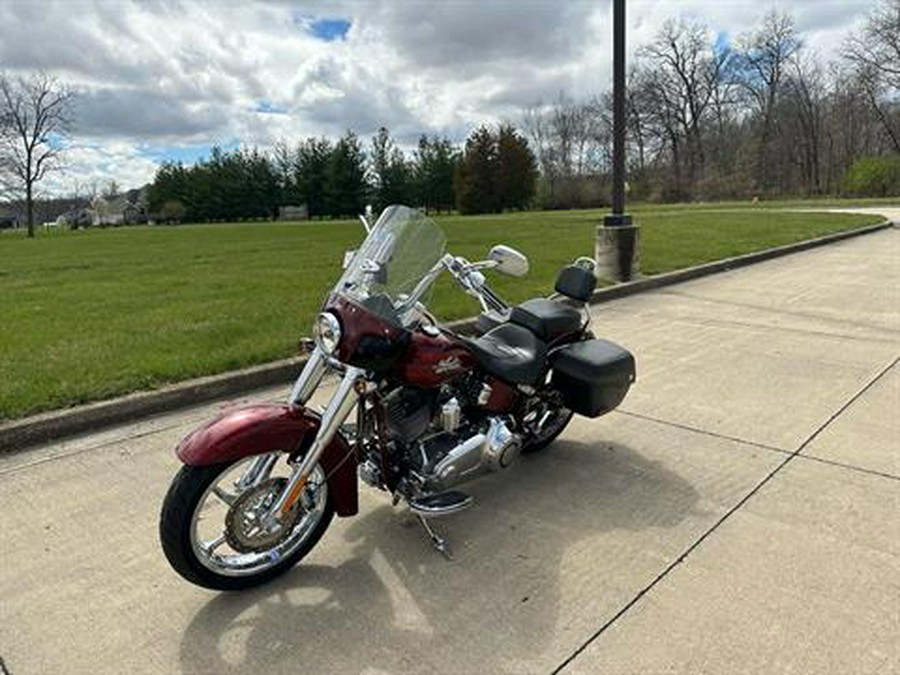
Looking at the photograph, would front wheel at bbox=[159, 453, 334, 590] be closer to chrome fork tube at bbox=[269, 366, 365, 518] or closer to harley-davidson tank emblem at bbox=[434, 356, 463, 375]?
chrome fork tube at bbox=[269, 366, 365, 518]

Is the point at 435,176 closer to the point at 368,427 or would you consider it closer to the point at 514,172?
Answer: the point at 514,172

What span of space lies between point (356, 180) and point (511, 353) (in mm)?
60885

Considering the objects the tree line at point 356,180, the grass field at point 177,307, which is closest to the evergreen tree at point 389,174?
the tree line at point 356,180

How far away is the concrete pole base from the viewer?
31.7 feet

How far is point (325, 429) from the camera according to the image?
2.67 meters

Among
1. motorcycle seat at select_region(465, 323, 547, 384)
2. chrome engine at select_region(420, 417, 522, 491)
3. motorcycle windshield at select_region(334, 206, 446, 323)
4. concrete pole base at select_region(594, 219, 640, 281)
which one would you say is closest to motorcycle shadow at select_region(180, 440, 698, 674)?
chrome engine at select_region(420, 417, 522, 491)

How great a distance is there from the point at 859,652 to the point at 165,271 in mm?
13058

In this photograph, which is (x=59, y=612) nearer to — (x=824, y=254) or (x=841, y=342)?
(x=841, y=342)

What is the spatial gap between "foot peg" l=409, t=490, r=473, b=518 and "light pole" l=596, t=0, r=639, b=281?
24.2 feet

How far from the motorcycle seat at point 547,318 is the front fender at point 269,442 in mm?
1257

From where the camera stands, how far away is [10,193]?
160 ft

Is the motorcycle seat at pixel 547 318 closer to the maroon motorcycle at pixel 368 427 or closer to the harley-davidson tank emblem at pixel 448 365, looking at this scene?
the maroon motorcycle at pixel 368 427

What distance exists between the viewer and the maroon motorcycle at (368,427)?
2553 millimetres

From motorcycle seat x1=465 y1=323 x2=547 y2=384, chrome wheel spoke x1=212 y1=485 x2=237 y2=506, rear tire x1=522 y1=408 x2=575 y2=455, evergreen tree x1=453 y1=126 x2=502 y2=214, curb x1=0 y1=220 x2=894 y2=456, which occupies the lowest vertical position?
rear tire x1=522 y1=408 x2=575 y2=455
